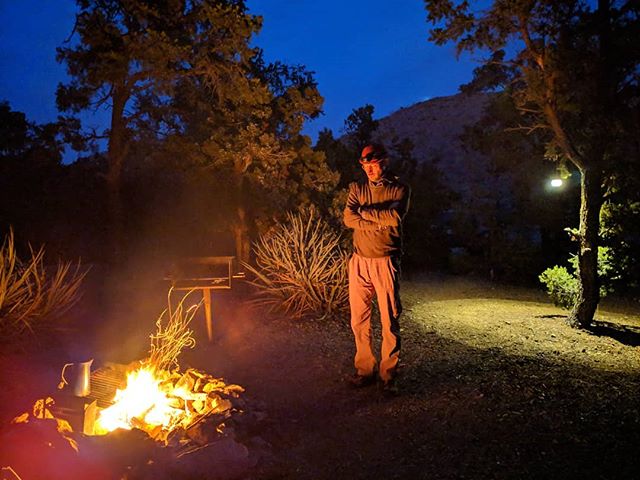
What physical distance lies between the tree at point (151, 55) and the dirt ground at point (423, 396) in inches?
168

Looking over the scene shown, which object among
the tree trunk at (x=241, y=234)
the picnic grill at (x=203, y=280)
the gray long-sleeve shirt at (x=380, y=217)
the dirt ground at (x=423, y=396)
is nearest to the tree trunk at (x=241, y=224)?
the tree trunk at (x=241, y=234)

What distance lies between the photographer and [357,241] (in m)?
4.58

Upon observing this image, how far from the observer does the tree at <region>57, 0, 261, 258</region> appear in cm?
852

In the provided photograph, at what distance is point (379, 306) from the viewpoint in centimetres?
448

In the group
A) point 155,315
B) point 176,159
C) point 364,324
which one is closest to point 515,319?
point 364,324

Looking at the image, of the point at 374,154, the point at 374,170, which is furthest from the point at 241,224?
the point at 374,154

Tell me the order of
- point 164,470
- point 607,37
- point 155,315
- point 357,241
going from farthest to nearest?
point 155,315 → point 607,37 → point 357,241 → point 164,470

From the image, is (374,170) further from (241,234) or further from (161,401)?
(241,234)

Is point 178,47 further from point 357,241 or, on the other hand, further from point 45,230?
point 45,230

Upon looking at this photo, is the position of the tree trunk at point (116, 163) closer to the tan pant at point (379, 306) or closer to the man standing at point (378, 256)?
the man standing at point (378, 256)

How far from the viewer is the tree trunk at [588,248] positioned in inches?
283

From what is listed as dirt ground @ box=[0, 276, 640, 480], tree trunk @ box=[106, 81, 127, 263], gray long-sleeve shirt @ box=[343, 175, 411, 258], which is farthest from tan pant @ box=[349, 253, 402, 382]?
tree trunk @ box=[106, 81, 127, 263]

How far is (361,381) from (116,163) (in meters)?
7.52

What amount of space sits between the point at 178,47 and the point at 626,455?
833 cm
